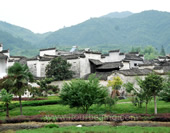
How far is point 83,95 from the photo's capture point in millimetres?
25281

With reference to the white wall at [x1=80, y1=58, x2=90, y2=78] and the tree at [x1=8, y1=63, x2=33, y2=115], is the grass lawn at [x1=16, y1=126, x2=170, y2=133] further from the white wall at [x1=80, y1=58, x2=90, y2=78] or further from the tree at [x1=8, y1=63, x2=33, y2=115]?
the white wall at [x1=80, y1=58, x2=90, y2=78]

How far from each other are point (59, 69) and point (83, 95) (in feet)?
71.4

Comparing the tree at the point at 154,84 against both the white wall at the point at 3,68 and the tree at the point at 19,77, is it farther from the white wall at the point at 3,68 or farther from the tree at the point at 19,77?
the white wall at the point at 3,68

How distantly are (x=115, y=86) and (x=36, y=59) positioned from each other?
18.7m

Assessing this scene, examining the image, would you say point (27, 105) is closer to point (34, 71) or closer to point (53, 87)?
point (53, 87)

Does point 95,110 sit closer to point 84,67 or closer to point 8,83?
point 8,83

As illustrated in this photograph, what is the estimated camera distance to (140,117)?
21469 mm

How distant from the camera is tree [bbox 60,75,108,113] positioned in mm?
25297

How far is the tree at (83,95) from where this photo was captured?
25297 millimetres

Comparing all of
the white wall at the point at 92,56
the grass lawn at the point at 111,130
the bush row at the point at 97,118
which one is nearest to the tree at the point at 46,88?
the white wall at the point at 92,56

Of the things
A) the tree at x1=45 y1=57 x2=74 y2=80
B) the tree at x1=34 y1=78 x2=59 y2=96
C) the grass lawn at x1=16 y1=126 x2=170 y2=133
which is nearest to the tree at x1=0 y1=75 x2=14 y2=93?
the grass lawn at x1=16 y1=126 x2=170 y2=133

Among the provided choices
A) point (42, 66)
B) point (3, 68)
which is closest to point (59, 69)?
point (42, 66)

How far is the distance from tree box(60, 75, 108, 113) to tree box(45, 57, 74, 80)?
2013 centimetres

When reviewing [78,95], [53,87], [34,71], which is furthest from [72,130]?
[34,71]
